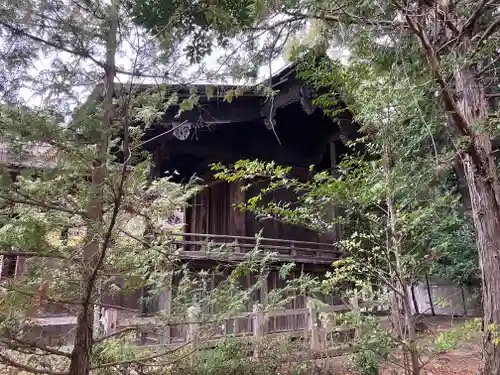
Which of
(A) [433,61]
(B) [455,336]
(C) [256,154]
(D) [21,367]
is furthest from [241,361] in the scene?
(C) [256,154]

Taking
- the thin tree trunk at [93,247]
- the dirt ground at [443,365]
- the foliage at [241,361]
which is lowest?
the dirt ground at [443,365]

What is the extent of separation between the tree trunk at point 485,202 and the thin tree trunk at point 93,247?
3138 millimetres

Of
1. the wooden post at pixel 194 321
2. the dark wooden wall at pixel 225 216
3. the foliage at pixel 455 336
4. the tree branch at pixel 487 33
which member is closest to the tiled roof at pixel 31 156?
the wooden post at pixel 194 321

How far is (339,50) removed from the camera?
462 centimetres

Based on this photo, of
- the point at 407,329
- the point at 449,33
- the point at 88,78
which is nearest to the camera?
the point at 88,78

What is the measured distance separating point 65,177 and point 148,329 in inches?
51.9

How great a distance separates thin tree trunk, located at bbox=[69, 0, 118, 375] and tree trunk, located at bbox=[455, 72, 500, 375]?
10.3 ft

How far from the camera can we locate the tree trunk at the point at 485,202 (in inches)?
139

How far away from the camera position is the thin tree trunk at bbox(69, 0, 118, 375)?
223cm

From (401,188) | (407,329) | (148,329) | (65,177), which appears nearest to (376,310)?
(407,329)

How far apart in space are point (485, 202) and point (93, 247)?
12.2ft

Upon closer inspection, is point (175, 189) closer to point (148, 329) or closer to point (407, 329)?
point (148, 329)

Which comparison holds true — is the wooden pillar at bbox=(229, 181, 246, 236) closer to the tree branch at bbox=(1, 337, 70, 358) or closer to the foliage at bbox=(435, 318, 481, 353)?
the foliage at bbox=(435, 318, 481, 353)

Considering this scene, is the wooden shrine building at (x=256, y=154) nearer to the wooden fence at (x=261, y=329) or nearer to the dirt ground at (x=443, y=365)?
the wooden fence at (x=261, y=329)
